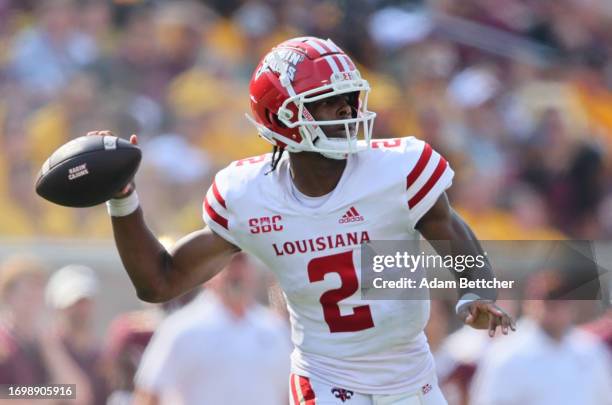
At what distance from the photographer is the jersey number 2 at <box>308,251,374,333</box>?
3.64 meters

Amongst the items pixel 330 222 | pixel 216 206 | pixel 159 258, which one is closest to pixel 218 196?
pixel 216 206

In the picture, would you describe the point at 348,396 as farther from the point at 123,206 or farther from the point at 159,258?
the point at 123,206

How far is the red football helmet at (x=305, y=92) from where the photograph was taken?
365cm

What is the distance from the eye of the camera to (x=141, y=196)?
781 centimetres

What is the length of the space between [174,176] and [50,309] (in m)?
1.59

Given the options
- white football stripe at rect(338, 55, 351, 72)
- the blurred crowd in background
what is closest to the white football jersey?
white football stripe at rect(338, 55, 351, 72)

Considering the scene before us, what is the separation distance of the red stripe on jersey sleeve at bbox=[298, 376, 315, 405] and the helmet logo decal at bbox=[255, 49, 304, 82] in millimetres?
909

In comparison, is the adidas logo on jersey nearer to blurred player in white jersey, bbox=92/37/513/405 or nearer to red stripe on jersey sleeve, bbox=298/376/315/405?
blurred player in white jersey, bbox=92/37/513/405

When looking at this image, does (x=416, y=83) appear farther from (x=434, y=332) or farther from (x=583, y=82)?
(x=434, y=332)

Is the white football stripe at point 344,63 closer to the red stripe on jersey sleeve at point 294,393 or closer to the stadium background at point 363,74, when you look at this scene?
the red stripe on jersey sleeve at point 294,393

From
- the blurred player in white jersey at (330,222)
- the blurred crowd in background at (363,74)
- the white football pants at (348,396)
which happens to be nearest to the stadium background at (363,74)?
the blurred crowd in background at (363,74)

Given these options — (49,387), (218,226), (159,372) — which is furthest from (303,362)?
(49,387)

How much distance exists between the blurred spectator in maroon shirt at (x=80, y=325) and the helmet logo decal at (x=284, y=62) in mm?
2948

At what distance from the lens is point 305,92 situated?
3.67 meters
